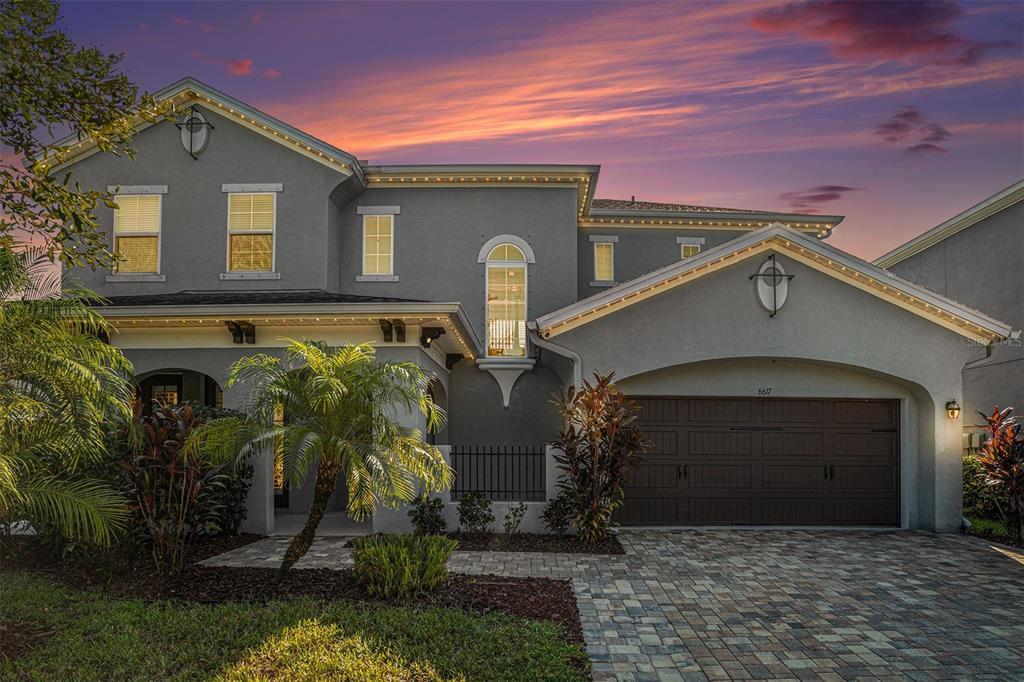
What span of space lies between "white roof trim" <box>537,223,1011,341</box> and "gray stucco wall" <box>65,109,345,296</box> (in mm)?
6518

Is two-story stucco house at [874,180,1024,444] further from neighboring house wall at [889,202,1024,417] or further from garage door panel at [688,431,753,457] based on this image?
garage door panel at [688,431,753,457]

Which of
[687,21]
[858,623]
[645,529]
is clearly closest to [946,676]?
[858,623]

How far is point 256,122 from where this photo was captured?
15836 mm

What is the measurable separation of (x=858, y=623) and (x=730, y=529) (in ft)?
18.8

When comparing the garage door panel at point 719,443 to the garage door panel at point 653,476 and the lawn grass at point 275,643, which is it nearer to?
the garage door panel at point 653,476

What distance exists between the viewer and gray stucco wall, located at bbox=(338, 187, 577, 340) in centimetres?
1706

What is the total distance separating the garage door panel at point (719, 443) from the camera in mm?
13789

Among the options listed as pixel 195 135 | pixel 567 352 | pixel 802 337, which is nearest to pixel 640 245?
pixel 802 337

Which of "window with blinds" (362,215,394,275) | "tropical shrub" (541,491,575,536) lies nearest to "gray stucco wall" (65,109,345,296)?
"window with blinds" (362,215,394,275)

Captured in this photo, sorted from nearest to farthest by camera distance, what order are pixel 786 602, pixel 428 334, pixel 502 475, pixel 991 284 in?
pixel 786 602 < pixel 428 334 < pixel 502 475 < pixel 991 284

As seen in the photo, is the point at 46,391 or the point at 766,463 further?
the point at 766,463

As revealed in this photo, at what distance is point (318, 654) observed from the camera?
6246mm

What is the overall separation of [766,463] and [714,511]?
140cm

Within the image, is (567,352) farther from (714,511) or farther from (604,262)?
(604,262)
